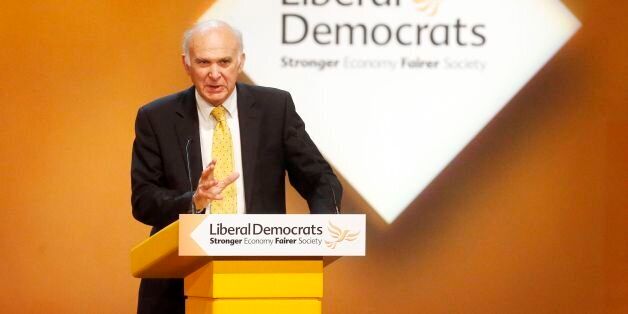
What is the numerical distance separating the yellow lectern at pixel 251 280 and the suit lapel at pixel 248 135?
51 centimetres

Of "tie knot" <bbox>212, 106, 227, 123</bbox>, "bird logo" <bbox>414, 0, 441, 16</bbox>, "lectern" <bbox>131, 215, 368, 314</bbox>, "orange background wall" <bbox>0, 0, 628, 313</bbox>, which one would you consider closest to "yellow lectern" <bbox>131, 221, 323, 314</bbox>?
"lectern" <bbox>131, 215, 368, 314</bbox>

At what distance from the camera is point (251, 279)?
98.4 inches

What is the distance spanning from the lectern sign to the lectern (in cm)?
5

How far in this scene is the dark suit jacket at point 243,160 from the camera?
3.02 m

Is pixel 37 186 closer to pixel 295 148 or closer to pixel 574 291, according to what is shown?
pixel 295 148

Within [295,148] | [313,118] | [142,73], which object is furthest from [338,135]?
[295,148]

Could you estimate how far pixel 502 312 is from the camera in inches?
211

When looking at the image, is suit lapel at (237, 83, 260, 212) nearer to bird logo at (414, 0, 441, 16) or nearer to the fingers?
the fingers

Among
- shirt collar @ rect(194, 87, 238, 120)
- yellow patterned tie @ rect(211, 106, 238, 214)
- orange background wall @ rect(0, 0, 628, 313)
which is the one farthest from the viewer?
orange background wall @ rect(0, 0, 628, 313)

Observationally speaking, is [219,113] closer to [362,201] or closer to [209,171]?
[209,171]

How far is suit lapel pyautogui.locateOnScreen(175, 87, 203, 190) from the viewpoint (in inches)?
120

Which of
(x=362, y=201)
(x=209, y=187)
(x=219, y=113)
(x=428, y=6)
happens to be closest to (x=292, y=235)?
(x=209, y=187)

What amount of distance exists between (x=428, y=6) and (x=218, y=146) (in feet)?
7.93

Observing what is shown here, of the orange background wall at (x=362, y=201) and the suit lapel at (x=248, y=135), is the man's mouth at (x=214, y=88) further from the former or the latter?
the orange background wall at (x=362, y=201)
